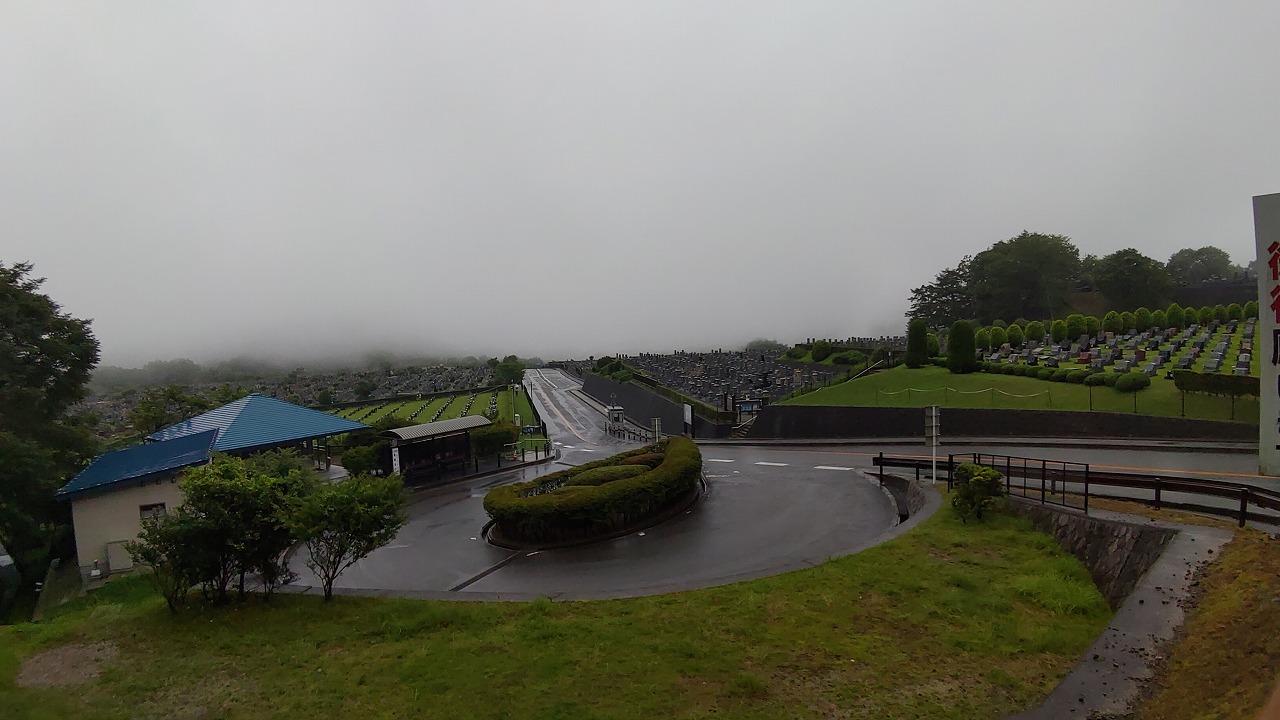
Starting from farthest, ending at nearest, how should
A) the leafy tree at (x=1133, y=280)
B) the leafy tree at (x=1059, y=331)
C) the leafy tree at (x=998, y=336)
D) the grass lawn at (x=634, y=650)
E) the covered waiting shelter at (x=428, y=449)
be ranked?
the leafy tree at (x=1133, y=280)
the leafy tree at (x=998, y=336)
the leafy tree at (x=1059, y=331)
the covered waiting shelter at (x=428, y=449)
the grass lawn at (x=634, y=650)

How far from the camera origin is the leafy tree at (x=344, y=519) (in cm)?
842

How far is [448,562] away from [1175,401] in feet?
74.6

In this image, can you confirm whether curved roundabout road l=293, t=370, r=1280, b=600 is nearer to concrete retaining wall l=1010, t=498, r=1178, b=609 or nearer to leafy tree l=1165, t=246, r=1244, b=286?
concrete retaining wall l=1010, t=498, r=1178, b=609

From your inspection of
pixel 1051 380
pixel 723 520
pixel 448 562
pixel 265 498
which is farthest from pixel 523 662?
pixel 1051 380

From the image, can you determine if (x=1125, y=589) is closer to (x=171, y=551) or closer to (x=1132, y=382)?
(x=171, y=551)

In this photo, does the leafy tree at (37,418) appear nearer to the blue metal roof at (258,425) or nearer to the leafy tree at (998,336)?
the blue metal roof at (258,425)

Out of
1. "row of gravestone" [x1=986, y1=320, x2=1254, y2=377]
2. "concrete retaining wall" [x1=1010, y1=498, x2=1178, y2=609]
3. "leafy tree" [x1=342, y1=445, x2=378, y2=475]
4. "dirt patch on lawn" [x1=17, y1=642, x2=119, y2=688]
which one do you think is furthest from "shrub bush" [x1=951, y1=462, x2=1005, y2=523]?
"leafy tree" [x1=342, y1=445, x2=378, y2=475]

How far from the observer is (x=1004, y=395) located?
888 inches

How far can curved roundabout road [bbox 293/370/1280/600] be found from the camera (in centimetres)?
1023

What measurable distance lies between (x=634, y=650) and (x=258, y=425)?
19740 mm

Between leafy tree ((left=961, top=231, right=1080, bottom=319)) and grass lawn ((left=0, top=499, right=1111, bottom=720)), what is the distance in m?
47.6

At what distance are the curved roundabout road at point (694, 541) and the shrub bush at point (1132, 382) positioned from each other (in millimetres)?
4424

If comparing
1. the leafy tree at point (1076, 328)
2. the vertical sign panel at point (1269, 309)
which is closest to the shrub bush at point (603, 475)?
the vertical sign panel at point (1269, 309)

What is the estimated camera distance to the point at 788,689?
547 centimetres
